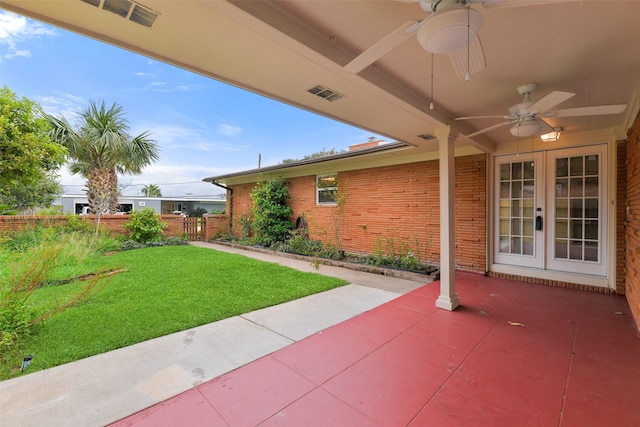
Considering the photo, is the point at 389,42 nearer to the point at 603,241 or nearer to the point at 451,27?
the point at 451,27

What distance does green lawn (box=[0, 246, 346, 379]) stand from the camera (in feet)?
8.89

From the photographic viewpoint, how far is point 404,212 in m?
6.79

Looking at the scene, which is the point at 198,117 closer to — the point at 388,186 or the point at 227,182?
the point at 227,182

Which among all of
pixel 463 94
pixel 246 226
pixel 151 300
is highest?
pixel 463 94

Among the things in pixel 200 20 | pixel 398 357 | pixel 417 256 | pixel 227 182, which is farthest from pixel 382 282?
pixel 227 182

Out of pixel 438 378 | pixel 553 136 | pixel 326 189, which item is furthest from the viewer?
pixel 326 189

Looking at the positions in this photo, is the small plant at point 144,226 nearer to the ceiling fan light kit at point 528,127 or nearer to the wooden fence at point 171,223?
the wooden fence at point 171,223

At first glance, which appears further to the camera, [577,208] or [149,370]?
[577,208]

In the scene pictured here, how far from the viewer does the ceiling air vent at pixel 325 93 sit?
296 cm

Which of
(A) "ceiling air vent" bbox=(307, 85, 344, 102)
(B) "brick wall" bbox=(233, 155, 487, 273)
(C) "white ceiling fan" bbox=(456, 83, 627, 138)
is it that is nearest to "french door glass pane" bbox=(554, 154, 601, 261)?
(B) "brick wall" bbox=(233, 155, 487, 273)

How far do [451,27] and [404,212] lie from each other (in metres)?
5.58

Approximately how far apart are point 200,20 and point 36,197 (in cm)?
1967

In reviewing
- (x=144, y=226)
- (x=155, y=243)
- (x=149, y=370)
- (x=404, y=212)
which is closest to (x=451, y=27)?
(x=149, y=370)

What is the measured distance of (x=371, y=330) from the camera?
3207 millimetres
